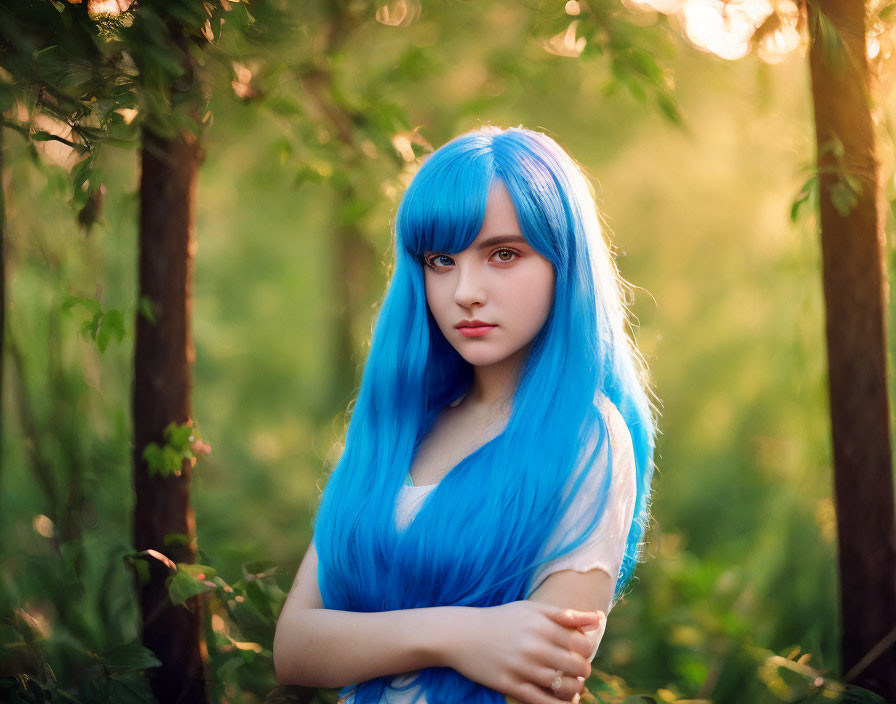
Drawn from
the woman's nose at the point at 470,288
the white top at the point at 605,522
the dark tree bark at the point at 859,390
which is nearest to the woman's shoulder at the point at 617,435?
the white top at the point at 605,522

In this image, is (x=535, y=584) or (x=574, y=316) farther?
(x=574, y=316)

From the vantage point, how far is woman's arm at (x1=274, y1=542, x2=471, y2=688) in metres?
1.35

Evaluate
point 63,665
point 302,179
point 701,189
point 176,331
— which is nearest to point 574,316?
point 176,331

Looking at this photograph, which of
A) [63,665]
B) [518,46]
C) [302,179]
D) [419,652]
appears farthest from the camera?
[518,46]

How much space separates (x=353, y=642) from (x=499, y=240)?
0.75 meters

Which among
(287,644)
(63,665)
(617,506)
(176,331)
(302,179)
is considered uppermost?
(302,179)

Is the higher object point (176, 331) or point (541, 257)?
point (541, 257)

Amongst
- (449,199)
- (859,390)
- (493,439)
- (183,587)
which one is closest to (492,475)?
(493,439)

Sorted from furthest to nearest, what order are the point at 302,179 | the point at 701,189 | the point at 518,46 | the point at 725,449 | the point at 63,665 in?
the point at 701,189
the point at 725,449
the point at 518,46
the point at 302,179
the point at 63,665

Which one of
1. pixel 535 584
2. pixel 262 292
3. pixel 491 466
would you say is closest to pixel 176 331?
pixel 491 466

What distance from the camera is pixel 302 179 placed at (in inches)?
98.3

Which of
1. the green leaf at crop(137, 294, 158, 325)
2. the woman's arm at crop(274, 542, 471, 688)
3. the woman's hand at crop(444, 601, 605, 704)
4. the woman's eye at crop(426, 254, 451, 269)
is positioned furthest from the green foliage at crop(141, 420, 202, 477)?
the woman's hand at crop(444, 601, 605, 704)

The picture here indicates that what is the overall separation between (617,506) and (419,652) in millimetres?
413

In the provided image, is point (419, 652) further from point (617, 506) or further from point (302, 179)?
point (302, 179)
